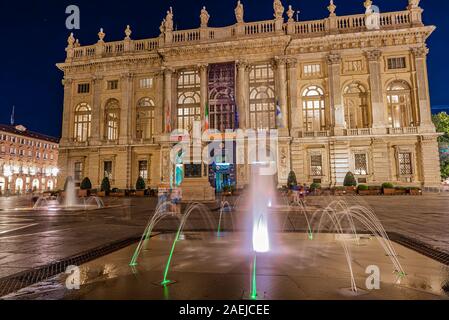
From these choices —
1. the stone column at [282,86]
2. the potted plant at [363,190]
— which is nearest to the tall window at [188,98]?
the stone column at [282,86]

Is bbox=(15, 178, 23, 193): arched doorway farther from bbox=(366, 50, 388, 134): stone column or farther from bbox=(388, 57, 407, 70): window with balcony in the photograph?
bbox=(388, 57, 407, 70): window with balcony

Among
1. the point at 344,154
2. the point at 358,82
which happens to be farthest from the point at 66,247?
the point at 358,82

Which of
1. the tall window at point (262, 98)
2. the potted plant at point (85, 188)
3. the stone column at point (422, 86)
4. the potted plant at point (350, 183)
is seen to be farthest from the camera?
the tall window at point (262, 98)

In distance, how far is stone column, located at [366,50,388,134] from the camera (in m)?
30.0

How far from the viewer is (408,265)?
187 inches

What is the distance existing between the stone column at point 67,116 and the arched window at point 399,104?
37.9 metres

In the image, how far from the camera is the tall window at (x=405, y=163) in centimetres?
2952

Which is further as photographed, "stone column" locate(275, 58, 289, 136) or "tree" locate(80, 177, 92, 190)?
"tree" locate(80, 177, 92, 190)

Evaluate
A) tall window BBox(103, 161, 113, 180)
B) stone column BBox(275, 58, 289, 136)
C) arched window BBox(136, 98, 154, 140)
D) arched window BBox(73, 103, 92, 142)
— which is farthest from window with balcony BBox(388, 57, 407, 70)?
arched window BBox(73, 103, 92, 142)

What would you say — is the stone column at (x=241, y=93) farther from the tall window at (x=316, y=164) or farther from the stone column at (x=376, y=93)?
the stone column at (x=376, y=93)

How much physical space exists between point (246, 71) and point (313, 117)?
9066mm

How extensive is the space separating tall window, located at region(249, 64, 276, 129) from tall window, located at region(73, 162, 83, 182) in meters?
22.1
